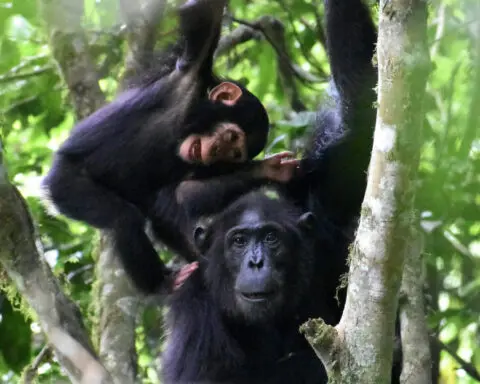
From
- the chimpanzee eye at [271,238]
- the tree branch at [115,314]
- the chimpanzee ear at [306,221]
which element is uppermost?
the chimpanzee eye at [271,238]

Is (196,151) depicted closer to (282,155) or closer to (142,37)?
(282,155)

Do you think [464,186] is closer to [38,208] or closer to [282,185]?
[282,185]

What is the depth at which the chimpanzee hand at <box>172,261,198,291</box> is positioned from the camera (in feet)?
14.4

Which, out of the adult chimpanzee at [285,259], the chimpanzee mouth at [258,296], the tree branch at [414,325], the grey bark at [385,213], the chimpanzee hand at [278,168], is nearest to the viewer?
the grey bark at [385,213]

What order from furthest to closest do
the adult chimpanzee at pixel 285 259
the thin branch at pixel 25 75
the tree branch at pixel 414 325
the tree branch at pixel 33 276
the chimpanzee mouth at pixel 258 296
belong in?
the thin branch at pixel 25 75
the adult chimpanzee at pixel 285 259
the chimpanzee mouth at pixel 258 296
the tree branch at pixel 414 325
the tree branch at pixel 33 276

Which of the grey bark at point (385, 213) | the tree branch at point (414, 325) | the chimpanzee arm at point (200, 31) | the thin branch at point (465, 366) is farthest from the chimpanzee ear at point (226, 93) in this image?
the grey bark at point (385, 213)

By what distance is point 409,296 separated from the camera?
366 cm

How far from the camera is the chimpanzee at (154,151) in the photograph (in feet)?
14.4

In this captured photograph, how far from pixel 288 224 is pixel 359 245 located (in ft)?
4.75

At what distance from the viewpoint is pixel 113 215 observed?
4359mm

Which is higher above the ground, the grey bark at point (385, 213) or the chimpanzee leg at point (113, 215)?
the grey bark at point (385, 213)

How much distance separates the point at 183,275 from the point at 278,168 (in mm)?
776

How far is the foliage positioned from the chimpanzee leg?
0.80 feet

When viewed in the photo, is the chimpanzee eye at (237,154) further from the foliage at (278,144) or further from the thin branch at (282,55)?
the thin branch at (282,55)
